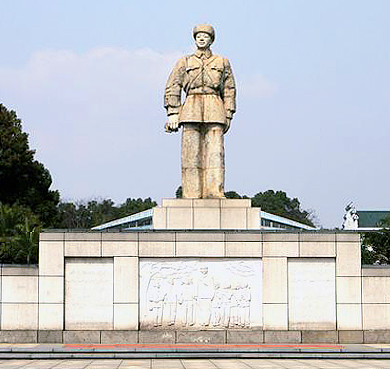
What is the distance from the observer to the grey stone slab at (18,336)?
18.5m

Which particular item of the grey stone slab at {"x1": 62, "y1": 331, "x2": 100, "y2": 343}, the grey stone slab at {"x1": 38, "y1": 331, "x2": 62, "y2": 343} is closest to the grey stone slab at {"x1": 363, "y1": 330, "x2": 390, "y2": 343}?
the grey stone slab at {"x1": 62, "y1": 331, "x2": 100, "y2": 343}

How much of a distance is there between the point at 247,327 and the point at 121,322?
9.13ft

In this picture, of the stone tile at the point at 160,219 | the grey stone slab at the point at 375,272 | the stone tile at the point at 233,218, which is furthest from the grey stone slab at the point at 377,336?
the stone tile at the point at 160,219

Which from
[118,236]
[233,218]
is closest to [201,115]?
[233,218]

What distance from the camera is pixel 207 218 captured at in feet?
63.2

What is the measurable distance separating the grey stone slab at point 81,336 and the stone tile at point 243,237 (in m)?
3.56

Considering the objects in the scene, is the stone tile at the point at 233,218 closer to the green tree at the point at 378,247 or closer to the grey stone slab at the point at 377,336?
the grey stone slab at the point at 377,336

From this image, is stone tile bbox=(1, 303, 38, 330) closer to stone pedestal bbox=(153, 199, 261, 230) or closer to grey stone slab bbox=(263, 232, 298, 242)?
stone pedestal bbox=(153, 199, 261, 230)

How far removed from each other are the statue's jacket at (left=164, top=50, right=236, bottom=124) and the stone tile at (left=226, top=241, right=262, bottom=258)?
2974 mm

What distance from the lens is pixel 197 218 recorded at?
19250mm

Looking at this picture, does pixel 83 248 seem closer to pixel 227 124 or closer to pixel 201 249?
pixel 201 249

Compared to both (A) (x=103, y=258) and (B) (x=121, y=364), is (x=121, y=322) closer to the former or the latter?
(A) (x=103, y=258)

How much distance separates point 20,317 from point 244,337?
16.2 feet

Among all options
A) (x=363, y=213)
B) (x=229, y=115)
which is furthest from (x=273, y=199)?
(x=229, y=115)
